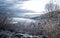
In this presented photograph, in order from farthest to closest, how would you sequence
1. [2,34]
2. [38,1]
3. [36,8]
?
[38,1] → [36,8] → [2,34]

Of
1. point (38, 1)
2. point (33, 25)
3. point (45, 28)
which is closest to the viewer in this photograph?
point (45, 28)

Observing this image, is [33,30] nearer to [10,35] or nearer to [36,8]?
[10,35]

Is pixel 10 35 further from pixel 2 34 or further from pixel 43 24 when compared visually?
pixel 43 24

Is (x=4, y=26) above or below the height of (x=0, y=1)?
below

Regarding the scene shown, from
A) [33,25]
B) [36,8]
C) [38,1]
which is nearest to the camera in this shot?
[33,25]

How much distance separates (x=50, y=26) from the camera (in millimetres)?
5992

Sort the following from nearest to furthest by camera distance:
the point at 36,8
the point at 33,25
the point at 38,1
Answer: the point at 33,25, the point at 36,8, the point at 38,1

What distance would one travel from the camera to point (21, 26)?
678 cm

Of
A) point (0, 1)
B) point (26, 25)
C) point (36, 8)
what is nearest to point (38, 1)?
point (36, 8)

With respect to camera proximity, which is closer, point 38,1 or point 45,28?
point 45,28

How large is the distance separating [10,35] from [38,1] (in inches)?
218

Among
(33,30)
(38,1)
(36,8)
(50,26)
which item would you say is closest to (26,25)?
(33,30)

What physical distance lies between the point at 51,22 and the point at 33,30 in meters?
0.62

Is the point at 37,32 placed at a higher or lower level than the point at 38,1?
lower
